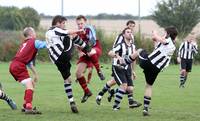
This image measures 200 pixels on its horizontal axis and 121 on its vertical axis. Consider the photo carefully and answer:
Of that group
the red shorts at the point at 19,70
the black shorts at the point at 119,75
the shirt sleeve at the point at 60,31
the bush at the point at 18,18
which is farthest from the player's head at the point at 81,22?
the bush at the point at 18,18

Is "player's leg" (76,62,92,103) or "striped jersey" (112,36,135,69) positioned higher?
"striped jersey" (112,36,135,69)

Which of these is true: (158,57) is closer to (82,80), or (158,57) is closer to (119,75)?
(119,75)

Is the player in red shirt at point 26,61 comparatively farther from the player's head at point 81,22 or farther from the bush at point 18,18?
the bush at point 18,18

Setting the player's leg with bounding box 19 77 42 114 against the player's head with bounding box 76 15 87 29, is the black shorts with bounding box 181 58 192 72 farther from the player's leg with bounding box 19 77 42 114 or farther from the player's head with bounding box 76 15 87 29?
the player's leg with bounding box 19 77 42 114

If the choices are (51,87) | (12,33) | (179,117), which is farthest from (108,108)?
(12,33)

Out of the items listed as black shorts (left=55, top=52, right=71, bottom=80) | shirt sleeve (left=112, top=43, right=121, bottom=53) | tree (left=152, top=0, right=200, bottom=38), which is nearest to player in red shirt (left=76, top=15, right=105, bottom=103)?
shirt sleeve (left=112, top=43, right=121, bottom=53)

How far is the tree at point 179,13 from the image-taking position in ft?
218

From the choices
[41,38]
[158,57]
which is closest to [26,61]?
[158,57]

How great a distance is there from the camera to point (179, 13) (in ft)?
219

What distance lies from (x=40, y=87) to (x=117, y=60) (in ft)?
26.7

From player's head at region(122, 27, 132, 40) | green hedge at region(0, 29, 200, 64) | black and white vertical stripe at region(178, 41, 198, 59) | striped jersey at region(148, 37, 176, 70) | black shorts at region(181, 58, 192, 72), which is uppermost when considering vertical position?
player's head at region(122, 27, 132, 40)

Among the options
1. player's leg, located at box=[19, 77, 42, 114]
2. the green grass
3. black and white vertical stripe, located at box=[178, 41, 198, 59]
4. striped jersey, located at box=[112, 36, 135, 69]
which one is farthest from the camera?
black and white vertical stripe, located at box=[178, 41, 198, 59]

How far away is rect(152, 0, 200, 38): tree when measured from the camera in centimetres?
6650

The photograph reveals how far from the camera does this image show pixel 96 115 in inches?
519
